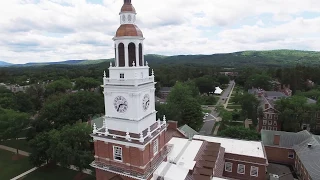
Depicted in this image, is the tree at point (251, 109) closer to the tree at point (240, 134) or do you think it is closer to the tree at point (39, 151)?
the tree at point (240, 134)

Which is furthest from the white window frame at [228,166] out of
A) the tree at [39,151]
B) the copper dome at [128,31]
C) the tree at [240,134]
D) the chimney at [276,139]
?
the tree at [39,151]

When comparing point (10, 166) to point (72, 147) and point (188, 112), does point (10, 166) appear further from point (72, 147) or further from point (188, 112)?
point (188, 112)

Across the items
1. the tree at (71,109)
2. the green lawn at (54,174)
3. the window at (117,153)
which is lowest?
the green lawn at (54,174)

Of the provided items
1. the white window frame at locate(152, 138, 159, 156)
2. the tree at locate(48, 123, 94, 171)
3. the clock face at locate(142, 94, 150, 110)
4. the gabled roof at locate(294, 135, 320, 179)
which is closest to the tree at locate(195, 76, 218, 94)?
the gabled roof at locate(294, 135, 320, 179)

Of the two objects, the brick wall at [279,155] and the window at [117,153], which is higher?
the window at [117,153]

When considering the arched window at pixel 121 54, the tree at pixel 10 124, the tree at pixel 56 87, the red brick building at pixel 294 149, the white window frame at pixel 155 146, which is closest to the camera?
the arched window at pixel 121 54

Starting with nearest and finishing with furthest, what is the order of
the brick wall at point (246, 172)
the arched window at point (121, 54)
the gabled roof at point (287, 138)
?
1. the arched window at point (121, 54)
2. the brick wall at point (246, 172)
3. the gabled roof at point (287, 138)

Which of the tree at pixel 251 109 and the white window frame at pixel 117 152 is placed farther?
the tree at pixel 251 109

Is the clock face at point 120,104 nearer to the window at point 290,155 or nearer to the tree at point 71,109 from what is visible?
the tree at point 71,109
